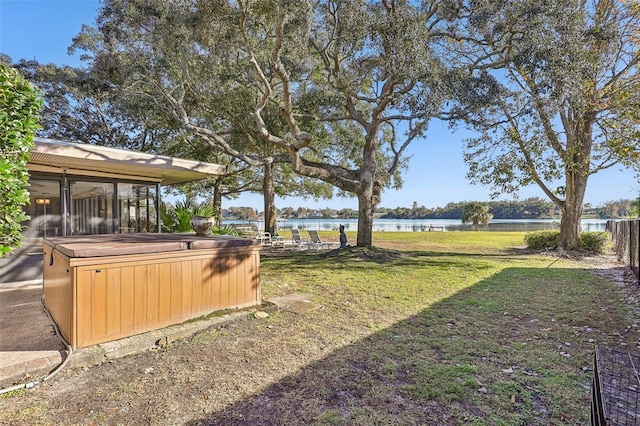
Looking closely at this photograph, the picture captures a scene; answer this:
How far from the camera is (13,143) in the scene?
2.45 metres

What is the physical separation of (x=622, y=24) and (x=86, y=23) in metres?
18.5

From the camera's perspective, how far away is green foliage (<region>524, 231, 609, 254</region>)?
12078 millimetres

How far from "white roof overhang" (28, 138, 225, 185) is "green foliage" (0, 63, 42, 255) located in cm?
393

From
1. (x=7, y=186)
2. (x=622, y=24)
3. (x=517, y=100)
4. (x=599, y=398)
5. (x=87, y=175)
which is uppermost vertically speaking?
(x=622, y=24)

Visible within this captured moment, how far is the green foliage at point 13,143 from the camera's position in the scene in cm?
238

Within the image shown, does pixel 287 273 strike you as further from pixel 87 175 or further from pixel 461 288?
pixel 87 175

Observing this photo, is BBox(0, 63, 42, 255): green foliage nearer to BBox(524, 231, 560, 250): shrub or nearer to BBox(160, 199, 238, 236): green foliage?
BBox(160, 199, 238, 236): green foliage

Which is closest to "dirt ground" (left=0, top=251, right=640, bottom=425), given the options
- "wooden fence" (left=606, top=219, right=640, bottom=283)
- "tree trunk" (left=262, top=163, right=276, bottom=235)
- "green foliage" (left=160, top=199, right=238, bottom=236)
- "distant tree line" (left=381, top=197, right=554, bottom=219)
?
"green foliage" (left=160, top=199, right=238, bottom=236)

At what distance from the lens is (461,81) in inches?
341

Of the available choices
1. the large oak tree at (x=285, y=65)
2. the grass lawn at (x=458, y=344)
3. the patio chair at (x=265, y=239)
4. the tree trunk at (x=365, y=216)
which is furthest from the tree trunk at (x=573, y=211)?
the patio chair at (x=265, y=239)

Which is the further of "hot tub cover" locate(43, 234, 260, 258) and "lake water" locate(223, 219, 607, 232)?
"lake water" locate(223, 219, 607, 232)

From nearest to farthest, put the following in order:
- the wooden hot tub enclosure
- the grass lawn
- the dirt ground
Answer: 1. the dirt ground
2. the grass lawn
3. the wooden hot tub enclosure

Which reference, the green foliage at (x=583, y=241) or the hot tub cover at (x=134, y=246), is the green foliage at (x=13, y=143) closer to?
the hot tub cover at (x=134, y=246)

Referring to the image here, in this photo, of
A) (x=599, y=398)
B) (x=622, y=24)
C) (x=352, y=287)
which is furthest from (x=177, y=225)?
(x=622, y=24)
